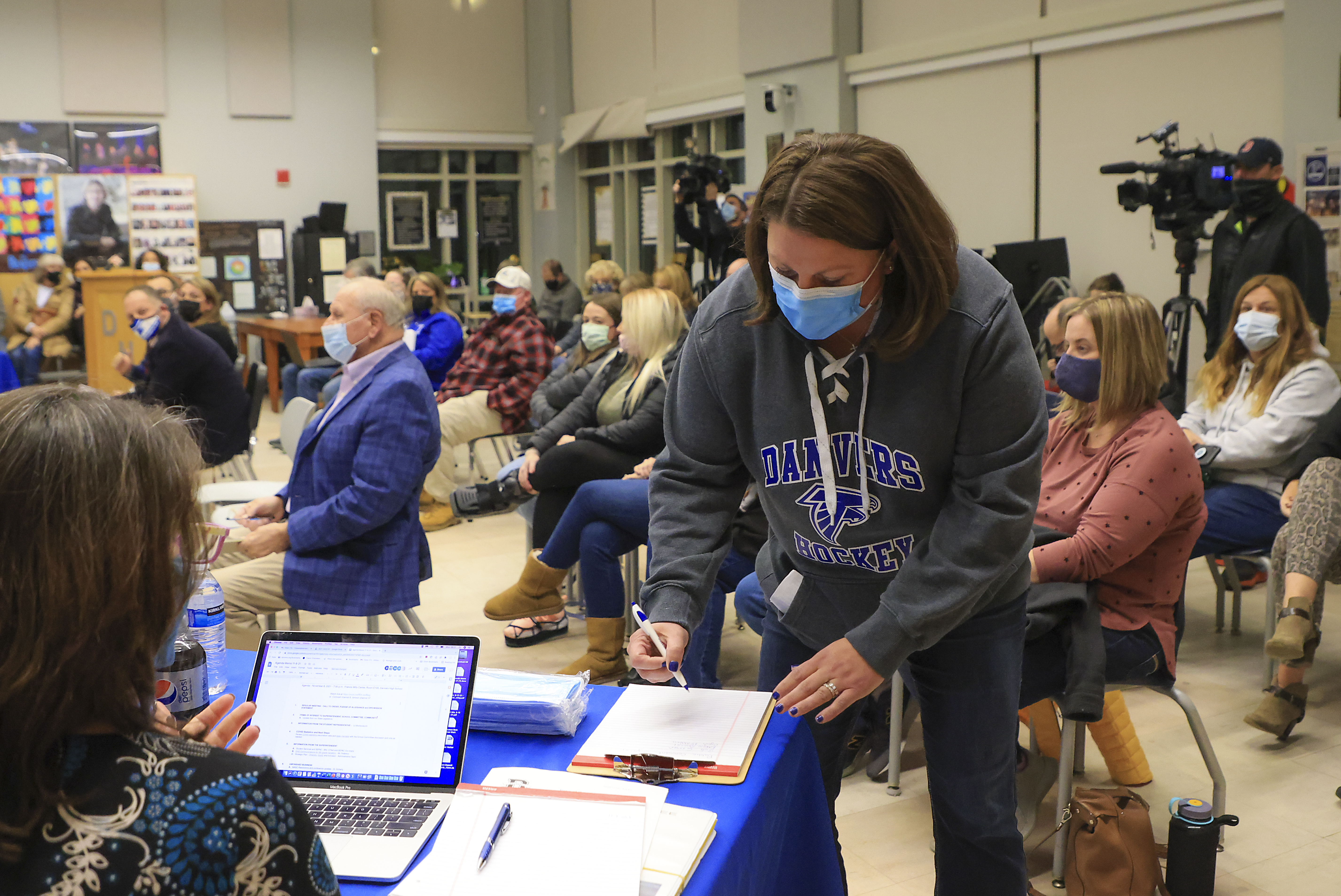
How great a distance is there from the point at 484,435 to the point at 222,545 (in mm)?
2723

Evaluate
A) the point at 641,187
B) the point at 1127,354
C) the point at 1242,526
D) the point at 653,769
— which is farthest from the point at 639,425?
the point at 641,187

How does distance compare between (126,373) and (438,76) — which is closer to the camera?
(126,373)

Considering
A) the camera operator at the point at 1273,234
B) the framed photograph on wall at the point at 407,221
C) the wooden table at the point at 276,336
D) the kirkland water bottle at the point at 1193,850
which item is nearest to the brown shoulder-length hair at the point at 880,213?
the kirkland water bottle at the point at 1193,850

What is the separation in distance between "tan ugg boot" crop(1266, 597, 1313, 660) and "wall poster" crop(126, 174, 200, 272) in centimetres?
1108

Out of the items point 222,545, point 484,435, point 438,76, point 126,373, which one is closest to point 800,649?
point 222,545

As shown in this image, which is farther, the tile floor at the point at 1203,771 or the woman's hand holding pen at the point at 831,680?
the tile floor at the point at 1203,771

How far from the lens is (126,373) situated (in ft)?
19.0

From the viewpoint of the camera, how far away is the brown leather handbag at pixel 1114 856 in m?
2.26

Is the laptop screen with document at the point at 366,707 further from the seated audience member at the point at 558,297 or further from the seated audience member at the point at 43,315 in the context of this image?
the seated audience member at the point at 43,315

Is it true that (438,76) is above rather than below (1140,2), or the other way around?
above

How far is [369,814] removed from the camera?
132cm

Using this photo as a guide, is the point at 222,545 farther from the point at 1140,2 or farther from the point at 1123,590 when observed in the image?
the point at 1140,2

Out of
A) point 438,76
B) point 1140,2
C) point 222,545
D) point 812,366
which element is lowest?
point 222,545

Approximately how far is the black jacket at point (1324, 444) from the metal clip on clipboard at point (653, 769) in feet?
9.07
